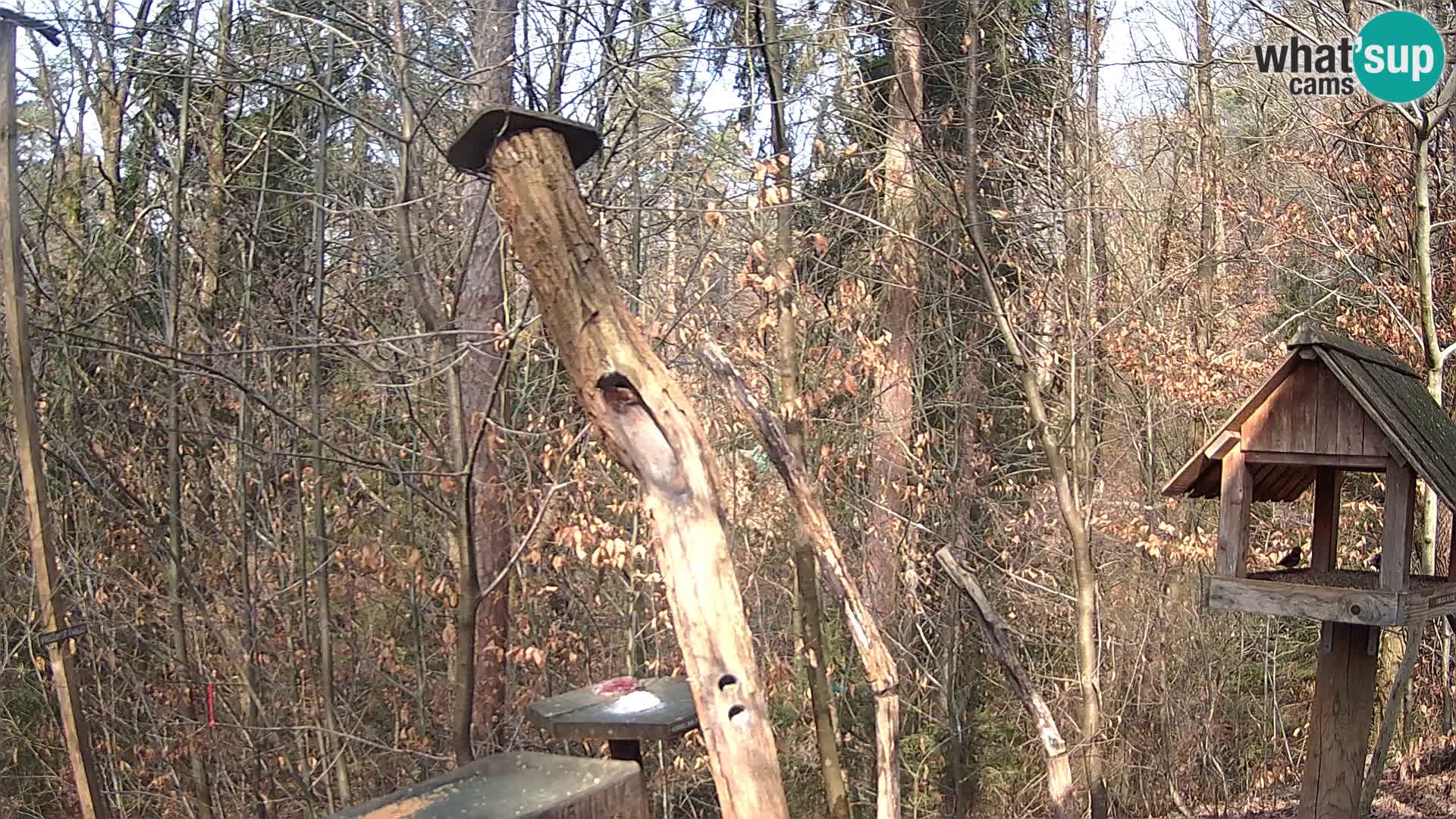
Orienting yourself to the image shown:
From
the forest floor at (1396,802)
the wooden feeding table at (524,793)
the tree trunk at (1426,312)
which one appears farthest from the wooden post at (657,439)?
the forest floor at (1396,802)

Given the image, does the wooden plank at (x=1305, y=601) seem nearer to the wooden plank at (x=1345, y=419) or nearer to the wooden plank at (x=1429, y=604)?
the wooden plank at (x=1429, y=604)

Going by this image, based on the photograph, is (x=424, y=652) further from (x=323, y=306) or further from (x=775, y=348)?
(x=775, y=348)

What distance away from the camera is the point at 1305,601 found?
130 inches

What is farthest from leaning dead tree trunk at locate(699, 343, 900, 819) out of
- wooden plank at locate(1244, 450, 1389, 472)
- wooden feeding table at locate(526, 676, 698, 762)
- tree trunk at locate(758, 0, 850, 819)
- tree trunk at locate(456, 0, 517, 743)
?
tree trunk at locate(758, 0, 850, 819)

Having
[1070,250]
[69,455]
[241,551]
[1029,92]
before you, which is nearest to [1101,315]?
[1070,250]

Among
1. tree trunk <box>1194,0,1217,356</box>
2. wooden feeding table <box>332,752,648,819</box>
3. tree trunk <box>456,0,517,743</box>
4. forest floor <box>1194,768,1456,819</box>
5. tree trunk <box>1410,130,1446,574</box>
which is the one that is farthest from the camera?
tree trunk <box>1194,0,1217,356</box>

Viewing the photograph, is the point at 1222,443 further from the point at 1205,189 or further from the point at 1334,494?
→ the point at 1205,189

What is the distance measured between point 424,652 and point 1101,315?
5137 millimetres

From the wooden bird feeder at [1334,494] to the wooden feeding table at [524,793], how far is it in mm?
1998

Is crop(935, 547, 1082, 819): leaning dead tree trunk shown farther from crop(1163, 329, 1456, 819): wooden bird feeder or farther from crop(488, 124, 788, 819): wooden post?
crop(488, 124, 788, 819): wooden post

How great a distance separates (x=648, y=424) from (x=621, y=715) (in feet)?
3.10

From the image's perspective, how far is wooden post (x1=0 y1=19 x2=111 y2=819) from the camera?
3.10 m

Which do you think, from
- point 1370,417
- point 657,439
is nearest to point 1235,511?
point 1370,417

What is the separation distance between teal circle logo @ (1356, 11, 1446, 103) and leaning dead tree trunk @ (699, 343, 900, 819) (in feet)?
15.3
